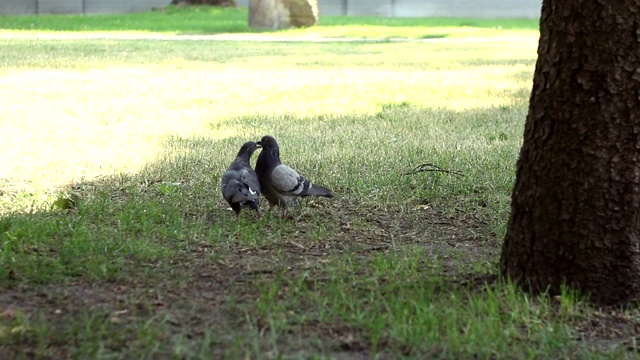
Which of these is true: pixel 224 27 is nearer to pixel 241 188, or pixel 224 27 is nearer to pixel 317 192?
pixel 317 192

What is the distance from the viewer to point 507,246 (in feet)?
13.5

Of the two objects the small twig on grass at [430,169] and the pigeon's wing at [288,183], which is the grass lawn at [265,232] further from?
the pigeon's wing at [288,183]

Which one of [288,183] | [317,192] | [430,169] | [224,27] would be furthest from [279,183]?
Result: [224,27]

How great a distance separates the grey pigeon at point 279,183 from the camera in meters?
5.53

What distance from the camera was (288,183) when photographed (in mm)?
5516

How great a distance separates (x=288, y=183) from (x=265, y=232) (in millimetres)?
387

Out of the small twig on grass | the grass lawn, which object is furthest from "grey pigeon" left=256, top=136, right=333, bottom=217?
the small twig on grass

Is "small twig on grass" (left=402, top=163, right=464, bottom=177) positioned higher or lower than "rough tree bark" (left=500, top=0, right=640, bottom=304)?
lower

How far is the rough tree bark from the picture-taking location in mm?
3818

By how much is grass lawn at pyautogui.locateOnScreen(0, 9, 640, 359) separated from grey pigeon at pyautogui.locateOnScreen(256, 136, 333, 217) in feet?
0.50

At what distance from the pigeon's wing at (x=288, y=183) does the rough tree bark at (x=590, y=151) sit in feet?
6.08

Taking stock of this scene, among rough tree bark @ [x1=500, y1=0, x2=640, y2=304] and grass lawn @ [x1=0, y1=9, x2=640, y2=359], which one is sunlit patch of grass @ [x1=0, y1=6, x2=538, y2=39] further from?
rough tree bark @ [x1=500, y1=0, x2=640, y2=304]

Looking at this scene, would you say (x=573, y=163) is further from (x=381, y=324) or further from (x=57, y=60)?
(x=57, y=60)

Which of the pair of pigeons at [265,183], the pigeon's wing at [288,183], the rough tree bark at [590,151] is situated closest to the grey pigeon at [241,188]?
the pair of pigeons at [265,183]
